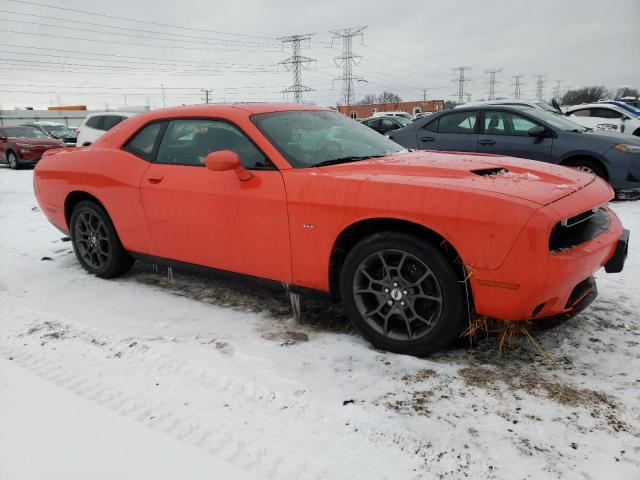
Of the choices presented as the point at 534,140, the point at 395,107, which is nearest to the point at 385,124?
the point at 534,140

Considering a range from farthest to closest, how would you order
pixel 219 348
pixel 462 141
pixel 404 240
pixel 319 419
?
pixel 462 141 < pixel 219 348 < pixel 404 240 < pixel 319 419

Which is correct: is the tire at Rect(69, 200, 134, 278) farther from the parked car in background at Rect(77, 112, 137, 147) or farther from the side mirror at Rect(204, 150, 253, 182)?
the parked car in background at Rect(77, 112, 137, 147)

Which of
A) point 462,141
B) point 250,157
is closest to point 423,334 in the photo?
point 250,157

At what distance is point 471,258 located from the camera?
2.49 metres

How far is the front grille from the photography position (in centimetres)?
249

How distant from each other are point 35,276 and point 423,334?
12.3 feet

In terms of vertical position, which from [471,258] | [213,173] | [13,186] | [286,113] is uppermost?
[286,113]

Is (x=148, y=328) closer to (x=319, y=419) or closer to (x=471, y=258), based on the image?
(x=319, y=419)

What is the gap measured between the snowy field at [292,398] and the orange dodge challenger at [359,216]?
34cm

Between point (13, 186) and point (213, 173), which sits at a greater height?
point (213, 173)

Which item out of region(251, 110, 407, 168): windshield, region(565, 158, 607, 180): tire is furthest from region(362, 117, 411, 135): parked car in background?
region(251, 110, 407, 168): windshield

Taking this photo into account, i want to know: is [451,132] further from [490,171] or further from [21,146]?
[21,146]

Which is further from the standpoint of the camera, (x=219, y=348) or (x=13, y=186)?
(x=13, y=186)

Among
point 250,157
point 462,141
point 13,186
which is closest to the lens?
point 250,157
